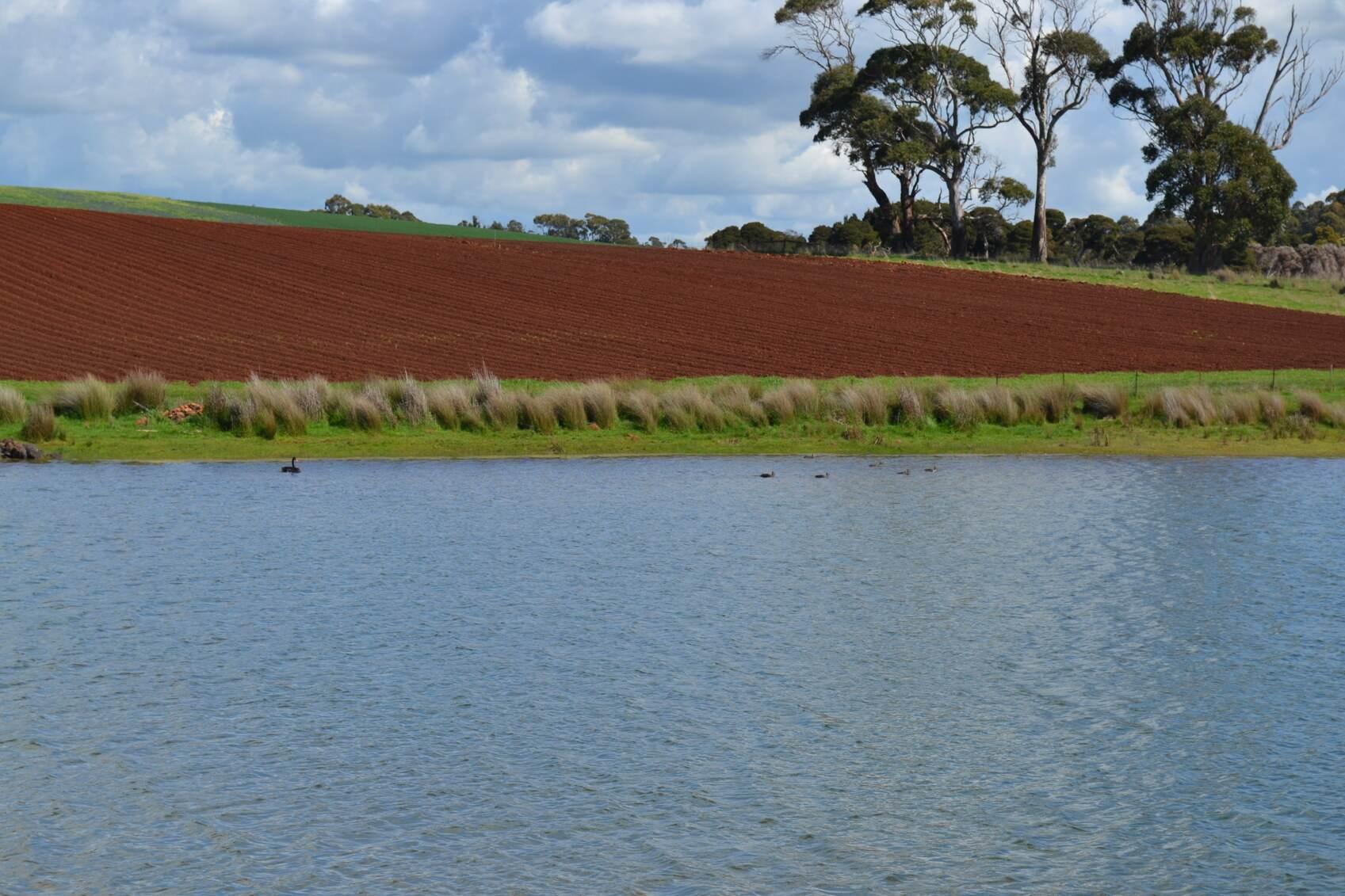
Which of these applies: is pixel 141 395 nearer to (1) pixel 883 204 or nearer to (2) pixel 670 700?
(2) pixel 670 700

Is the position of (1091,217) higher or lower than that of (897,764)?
higher

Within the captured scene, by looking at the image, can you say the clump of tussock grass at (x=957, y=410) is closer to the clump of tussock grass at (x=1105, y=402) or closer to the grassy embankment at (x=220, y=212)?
the clump of tussock grass at (x=1105, y=402)

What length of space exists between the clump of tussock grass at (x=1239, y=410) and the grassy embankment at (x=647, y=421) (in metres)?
0.04

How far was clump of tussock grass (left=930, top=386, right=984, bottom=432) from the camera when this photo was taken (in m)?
28.8

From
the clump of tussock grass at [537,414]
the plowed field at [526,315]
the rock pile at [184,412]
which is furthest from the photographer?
the plowed field at [526,315]

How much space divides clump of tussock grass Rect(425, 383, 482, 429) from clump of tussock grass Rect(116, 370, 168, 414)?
16.2ft

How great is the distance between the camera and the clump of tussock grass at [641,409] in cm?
2819

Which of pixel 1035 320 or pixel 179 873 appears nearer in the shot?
pixel 179 873

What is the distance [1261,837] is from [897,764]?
2116 millimetres

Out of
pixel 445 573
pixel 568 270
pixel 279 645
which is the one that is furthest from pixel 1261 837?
pixel 568 270

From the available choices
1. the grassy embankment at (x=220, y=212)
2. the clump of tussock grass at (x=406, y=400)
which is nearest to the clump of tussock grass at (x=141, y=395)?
the clump of tussock grass at (x=406, y=400)

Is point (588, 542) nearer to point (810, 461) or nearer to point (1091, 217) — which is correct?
point (810, 461)

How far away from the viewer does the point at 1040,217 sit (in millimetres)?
83188

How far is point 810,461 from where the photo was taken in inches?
998
